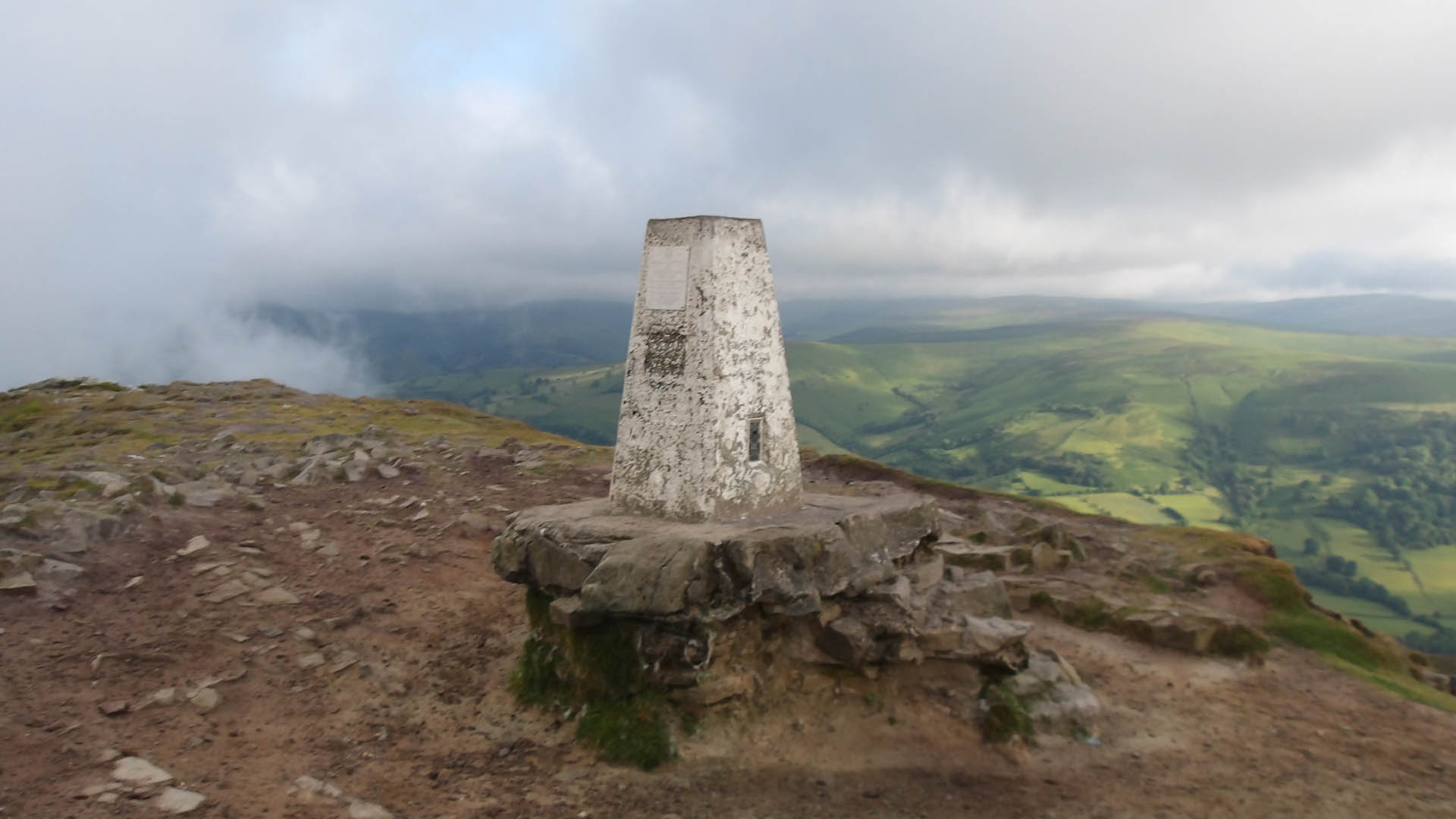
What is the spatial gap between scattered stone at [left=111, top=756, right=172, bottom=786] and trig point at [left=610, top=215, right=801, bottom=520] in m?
7.63

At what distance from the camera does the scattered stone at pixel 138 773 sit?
1043 centimetres

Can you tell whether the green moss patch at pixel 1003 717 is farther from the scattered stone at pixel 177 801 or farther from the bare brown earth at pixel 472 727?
the scattered stone at pixel 177 801

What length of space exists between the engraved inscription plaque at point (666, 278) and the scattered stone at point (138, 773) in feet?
32.4

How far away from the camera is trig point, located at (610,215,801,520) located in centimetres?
1441

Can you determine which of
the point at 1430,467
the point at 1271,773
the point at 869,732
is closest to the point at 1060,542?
the point at 1271,773

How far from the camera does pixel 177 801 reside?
10.1 metres

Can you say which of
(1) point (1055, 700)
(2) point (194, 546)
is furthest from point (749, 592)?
(2) point (194, 546)

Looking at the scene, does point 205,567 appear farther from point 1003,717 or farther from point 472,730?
point 1003,717

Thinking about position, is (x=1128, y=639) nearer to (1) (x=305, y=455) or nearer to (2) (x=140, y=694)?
(2) (x=140, y=694)

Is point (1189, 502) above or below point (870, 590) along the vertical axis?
below

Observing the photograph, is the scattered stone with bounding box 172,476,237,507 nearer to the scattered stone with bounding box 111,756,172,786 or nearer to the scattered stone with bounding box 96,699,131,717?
the scattered stone with bounding box 96,699,131,717

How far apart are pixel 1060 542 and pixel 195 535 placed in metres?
22.1

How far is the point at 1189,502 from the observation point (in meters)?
143

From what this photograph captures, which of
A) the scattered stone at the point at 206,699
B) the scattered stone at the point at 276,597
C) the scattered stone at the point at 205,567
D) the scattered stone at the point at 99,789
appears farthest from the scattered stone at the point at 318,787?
the scattered stone at the point at 205,567
